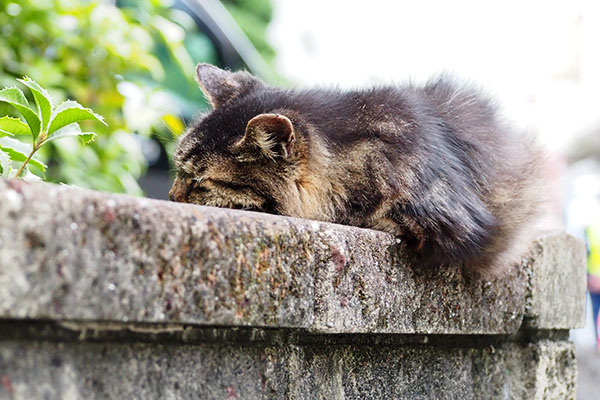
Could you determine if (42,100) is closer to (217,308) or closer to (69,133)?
(69,133)

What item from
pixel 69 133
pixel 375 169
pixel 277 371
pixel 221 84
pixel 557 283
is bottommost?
pixel 277 371

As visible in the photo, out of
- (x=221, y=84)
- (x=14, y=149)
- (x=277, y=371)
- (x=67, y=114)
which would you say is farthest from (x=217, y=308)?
(x=221, y=84)

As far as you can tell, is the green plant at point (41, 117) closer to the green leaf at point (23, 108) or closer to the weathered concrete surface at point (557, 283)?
the green leaf at point (23, 108)

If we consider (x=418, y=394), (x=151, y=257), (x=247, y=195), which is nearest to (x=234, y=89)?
(x=247, y=195)

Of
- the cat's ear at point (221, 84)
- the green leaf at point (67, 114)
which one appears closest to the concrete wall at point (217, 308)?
the green leaf at point (67, 114)

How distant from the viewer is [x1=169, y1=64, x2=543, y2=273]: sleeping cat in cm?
187

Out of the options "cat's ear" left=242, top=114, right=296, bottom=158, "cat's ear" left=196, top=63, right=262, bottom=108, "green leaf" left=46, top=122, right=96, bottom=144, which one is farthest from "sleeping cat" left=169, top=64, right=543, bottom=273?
"green leaf" left=46, top=122, right=96, bottom=144

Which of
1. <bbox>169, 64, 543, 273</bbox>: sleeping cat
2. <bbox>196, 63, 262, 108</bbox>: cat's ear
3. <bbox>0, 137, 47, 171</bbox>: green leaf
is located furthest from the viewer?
<bbox>196, 63, 262, 108</bbox>: cat's ear

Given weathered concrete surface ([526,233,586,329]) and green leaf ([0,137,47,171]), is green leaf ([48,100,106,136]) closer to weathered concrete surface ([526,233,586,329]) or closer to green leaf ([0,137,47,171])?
green leaf ([0,137,47,171])

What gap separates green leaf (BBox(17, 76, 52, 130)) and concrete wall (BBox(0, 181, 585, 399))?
0.41m

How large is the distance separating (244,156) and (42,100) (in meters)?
0.73

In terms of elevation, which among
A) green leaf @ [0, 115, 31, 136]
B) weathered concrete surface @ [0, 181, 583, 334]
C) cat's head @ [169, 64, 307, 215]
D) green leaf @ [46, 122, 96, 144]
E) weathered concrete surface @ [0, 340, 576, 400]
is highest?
cat's head @ [169, 64, 307, 215]

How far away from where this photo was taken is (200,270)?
1166 millimetres

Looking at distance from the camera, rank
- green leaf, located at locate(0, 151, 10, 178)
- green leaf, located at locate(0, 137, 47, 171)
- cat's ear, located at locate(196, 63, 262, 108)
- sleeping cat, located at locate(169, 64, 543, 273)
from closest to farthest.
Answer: green leaf, located at locate(0, 151, 10, 178), green leaf, located at locate(0, 137, 47, 171), sleeping cat, located at locate(169, 64, 543, 273), cat's ear, located at locate(196, 63, 262, 108)
